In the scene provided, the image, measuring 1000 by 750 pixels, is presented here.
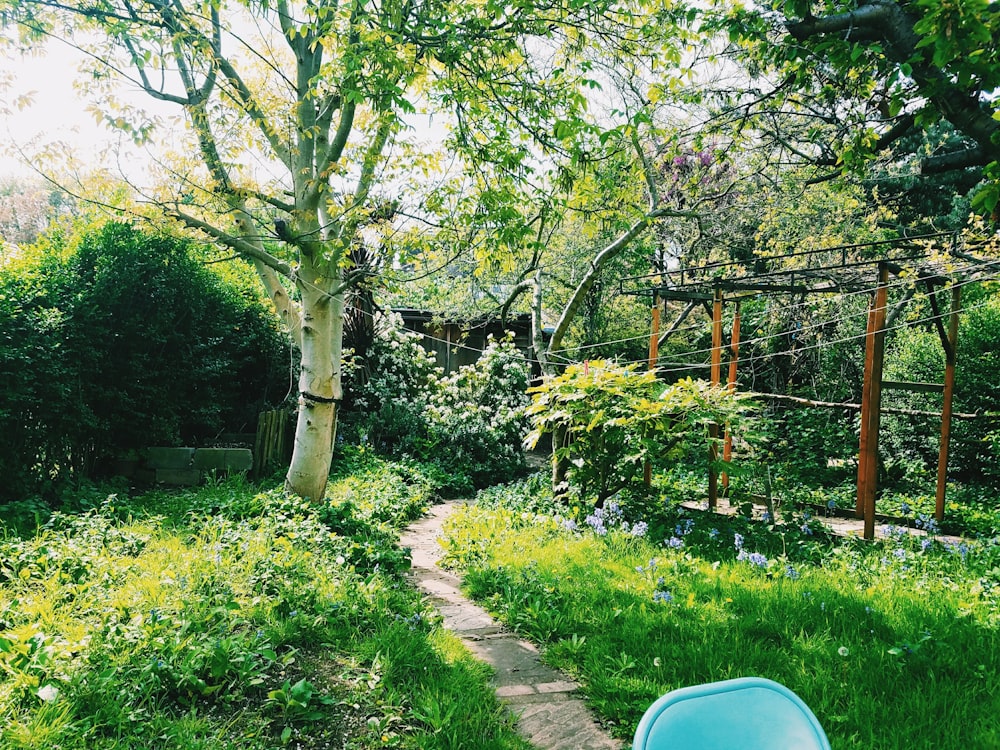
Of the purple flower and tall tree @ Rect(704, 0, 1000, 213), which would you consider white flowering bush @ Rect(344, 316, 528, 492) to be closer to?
the purple flower

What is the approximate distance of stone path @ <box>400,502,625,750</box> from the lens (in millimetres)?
2680

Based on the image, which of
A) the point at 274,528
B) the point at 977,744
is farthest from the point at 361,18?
the point at 977,744

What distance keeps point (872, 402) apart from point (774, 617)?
315 centimetres

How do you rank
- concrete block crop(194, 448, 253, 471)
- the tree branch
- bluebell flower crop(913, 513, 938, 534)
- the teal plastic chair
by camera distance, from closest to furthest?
the teal plastic chair < the tree branch < bluebell flower crop(913, 513, 938, 534) < concrete block crop(194, 448, 253, 471)

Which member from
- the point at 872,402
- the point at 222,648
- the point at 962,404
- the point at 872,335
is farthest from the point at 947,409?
the point at 222,648

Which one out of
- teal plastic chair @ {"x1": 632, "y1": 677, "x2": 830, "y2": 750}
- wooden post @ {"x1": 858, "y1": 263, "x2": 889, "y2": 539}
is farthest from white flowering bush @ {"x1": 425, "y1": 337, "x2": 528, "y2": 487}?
teal plastic chair @ {"x1": 632, "y1": 677, "x2": 830, "y2": 750}

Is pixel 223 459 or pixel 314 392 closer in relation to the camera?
pixel 314 392

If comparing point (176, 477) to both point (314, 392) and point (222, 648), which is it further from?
point (222, 648)

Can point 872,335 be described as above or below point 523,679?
above

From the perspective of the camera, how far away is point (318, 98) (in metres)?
5.21

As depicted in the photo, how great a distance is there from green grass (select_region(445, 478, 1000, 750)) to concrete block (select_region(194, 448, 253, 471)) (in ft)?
12.0

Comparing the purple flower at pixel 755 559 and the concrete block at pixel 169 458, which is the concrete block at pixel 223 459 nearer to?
the concrete block at pixel 169 458

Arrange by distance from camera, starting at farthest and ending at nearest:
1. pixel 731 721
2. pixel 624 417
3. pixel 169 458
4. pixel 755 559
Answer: pixel 169 458 < pixel 624 417 < pixel 755 559 < pixel 731 721

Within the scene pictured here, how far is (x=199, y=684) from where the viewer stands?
100 inches
